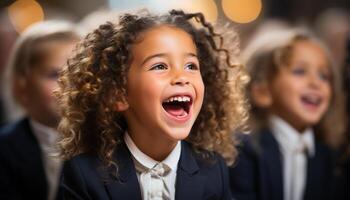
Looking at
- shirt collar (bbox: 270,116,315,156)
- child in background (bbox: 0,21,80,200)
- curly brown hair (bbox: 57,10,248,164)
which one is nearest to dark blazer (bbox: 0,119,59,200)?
child in background (bbox: 0,21,80,200)

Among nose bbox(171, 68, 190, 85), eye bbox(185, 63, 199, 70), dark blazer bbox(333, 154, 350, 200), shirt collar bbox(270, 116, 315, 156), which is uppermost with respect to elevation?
eye bbox(185, 63, 199, 70)

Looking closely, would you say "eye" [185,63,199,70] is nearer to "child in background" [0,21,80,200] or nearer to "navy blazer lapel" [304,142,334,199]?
"child in background" [0,21,80,200]

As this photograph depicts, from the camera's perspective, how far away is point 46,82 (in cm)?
194

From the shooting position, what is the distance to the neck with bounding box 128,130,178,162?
1372mm

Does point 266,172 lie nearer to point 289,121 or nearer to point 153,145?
point 289,121

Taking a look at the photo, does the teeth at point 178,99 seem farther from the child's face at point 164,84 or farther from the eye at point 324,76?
the eye at point 324,76

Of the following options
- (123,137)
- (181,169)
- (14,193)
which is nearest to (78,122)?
(123,137)

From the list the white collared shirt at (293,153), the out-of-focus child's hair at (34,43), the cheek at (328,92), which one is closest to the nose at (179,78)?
the out-of-focus child's hair at (34,43)

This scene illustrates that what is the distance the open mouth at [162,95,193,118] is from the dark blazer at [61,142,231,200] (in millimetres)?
145

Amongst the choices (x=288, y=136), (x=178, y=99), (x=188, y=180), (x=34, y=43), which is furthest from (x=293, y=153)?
(x=34, y=43)

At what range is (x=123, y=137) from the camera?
1.42 metres

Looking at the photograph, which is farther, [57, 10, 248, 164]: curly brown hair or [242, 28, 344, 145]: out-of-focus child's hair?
[242, 28, 344, 145]: out-of-focus child's hair

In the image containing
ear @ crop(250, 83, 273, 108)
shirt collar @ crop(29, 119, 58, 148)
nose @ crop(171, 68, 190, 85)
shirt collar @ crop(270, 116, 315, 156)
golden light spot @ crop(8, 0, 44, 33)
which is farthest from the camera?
golden light spot @ crop(8, 0, 44, 33)

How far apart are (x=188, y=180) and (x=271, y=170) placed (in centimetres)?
64
